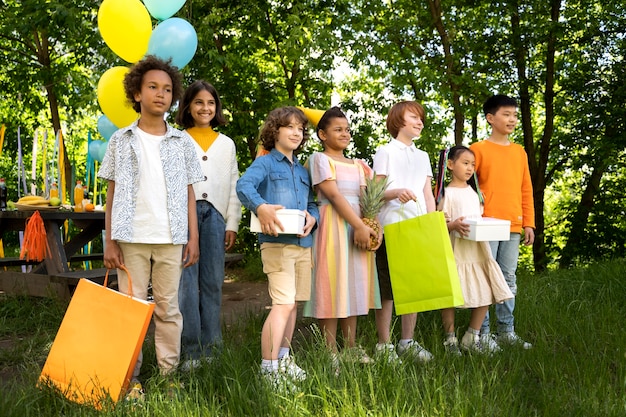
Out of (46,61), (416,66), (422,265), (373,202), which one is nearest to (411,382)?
(422,265)

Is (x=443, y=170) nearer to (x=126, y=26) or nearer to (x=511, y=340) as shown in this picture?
(x=511, y=340)

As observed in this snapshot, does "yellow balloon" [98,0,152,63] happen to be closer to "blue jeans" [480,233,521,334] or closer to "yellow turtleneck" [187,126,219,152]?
"yellow turtleneck" [187,126,219,152]

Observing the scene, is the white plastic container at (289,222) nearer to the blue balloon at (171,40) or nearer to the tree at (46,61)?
the blue balloon at (171,40)

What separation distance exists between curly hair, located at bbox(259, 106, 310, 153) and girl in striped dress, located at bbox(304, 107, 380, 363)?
197 millimetres

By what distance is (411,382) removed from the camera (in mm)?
2477

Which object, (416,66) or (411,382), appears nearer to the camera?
(411,382)

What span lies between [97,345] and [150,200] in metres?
0.66

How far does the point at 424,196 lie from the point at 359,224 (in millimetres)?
570

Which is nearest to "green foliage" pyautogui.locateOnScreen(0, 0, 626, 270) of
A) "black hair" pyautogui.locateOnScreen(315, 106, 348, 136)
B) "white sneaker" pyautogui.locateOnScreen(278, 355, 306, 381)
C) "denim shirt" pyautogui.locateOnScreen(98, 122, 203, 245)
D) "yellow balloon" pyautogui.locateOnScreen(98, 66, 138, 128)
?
"yellow balloon" pyautogui.locateOnScreen(98, 66, 138, 128)

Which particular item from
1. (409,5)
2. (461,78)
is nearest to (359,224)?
(461,78)

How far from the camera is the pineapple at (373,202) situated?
3.11 metres

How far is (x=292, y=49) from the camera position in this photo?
21.5 ft

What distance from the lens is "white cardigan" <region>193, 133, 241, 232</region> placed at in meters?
3.20

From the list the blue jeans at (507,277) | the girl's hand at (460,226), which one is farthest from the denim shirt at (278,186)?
the blue jeans at (507,277)
